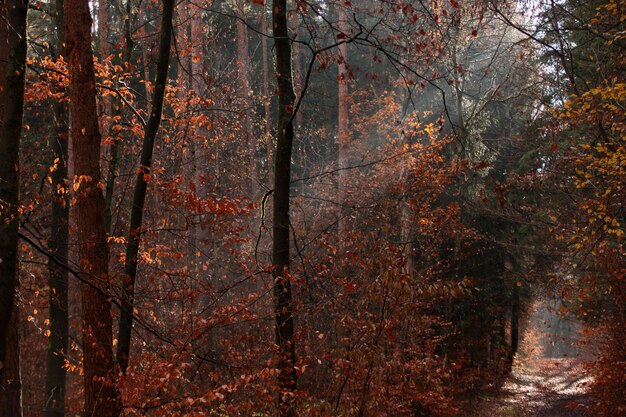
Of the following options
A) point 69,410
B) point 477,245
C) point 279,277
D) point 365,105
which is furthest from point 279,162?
point 365,105

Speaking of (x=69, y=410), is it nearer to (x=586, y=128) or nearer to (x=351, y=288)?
(x=351, y=288)

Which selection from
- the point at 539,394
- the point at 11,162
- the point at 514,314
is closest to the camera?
the point at 11,162

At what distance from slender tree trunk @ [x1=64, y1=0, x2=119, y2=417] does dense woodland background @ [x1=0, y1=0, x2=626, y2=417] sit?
2cm

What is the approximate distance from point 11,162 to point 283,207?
3.13 metres

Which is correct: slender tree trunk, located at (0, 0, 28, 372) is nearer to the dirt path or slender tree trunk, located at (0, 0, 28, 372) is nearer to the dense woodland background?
the dense woodland background

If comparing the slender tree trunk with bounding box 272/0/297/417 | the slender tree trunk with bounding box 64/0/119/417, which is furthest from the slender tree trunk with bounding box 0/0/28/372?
the slender tree trunk with bounding box 272/0/297/417

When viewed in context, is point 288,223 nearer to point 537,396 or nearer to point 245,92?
point 245,92

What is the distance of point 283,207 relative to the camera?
735 cm

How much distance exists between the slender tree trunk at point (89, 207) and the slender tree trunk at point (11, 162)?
1792 mm

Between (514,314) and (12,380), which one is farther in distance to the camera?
(514,314)

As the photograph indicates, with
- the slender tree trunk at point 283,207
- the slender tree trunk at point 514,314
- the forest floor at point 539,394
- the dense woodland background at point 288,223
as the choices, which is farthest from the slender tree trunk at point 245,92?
the slender tree trunk at point 283,207

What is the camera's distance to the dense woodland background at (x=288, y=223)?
6852mm

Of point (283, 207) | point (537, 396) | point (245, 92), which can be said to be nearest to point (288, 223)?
point (283, 207)

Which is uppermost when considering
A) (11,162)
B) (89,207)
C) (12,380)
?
(11,162)
